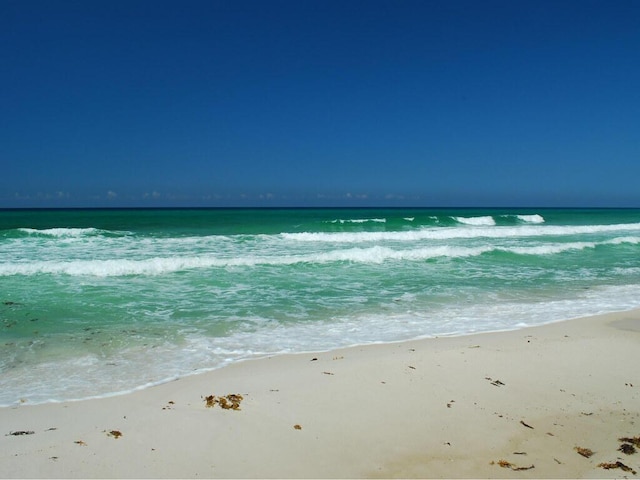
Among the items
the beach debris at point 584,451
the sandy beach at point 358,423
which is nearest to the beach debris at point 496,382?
the sandy beach at point 358,423

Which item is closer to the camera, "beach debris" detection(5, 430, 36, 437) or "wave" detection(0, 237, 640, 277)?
"beach debris" detection(5, 430, 36, 437)

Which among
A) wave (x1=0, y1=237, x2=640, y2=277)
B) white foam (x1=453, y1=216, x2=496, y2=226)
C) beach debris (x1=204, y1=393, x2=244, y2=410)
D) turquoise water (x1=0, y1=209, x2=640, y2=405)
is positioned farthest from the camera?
white foam (x1=453, y1=216, x2=496, y2=226)

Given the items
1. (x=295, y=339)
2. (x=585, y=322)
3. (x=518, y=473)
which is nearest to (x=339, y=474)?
(x=518, y=473)

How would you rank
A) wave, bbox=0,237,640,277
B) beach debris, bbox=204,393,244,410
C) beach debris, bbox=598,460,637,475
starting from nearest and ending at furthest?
1. beach debris, bbox=598,460,637,475
2. beach debris, bbox=204,393,244,410
3. wave, bbox=0,237,640,277

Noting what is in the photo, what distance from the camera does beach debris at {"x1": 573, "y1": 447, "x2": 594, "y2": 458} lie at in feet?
10.3

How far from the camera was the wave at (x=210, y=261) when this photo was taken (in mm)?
12500

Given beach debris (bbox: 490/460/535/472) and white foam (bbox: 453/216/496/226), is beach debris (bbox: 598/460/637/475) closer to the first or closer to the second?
beach debris (bbox: 490/460/535/472)

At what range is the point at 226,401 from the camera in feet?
13.5

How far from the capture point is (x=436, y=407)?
13.1ft

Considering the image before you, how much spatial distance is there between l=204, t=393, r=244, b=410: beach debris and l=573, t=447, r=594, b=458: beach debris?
2799mm

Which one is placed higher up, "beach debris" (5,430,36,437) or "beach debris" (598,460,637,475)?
"beach debris" (598,460,637,475)

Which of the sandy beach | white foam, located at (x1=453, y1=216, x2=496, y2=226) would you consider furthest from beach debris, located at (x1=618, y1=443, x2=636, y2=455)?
white foam, located at (x1=453, y1=216, x2=496, y2=226)

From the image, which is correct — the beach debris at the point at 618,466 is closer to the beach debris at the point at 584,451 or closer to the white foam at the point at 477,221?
the beach debris at the point at 584,451

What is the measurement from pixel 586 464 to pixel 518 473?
54 cm
